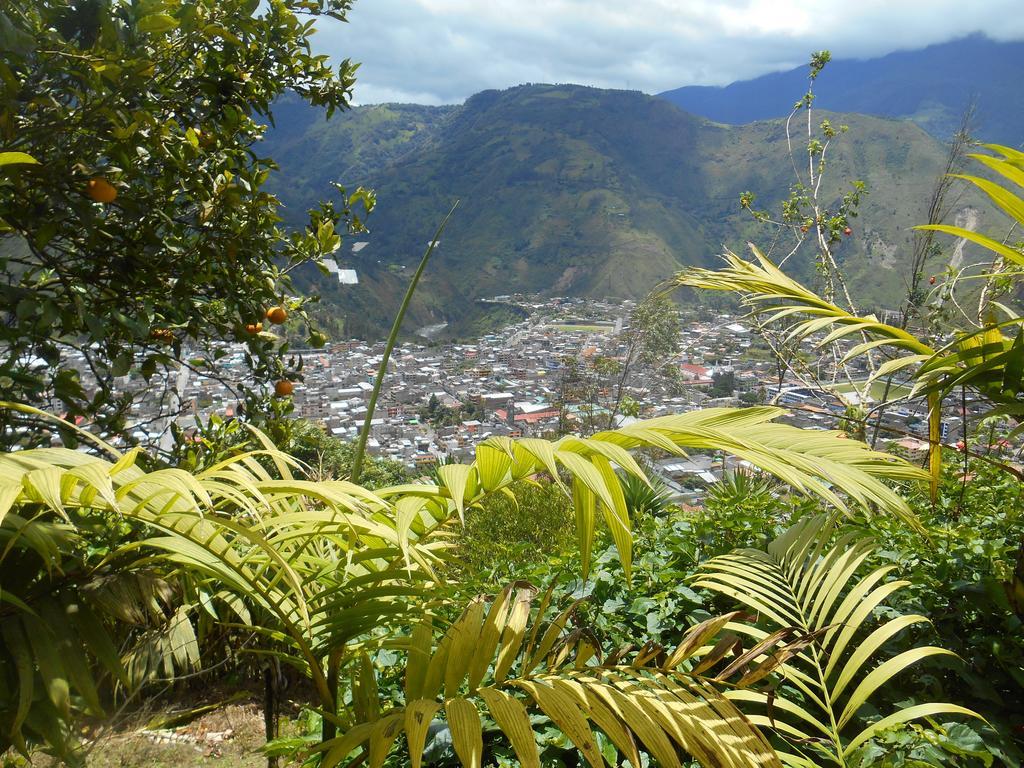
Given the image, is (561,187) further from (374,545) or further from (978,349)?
(374,545)

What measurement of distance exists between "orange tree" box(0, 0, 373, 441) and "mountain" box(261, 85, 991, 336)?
664 inches

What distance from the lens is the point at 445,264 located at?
125 ft

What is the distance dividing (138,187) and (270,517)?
1.36 m

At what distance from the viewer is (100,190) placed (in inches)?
65.6

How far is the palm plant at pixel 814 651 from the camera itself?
98cm

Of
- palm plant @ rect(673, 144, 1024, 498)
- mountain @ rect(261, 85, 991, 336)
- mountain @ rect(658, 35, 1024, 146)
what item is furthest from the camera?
mountain @ rect(658, 35, 1024, 146)

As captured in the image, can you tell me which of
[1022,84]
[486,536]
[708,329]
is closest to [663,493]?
[486,536]

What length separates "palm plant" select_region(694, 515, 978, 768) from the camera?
977 millimetres

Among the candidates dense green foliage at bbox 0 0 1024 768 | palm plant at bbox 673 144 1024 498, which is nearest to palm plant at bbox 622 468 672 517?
dense green foliage at bbox 0 0 1024 768

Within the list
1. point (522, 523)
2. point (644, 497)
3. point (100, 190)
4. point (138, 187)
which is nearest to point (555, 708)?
point (100, 190)

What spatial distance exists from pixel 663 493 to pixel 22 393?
285 centimetres

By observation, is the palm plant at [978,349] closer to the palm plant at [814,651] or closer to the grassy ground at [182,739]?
the palm plant at [814,651]

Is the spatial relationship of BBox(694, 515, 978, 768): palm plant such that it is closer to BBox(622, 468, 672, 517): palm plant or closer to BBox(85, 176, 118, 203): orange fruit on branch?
BBox(622, 468, 672, 517): palm plant

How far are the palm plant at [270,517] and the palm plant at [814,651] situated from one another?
0.25 m
